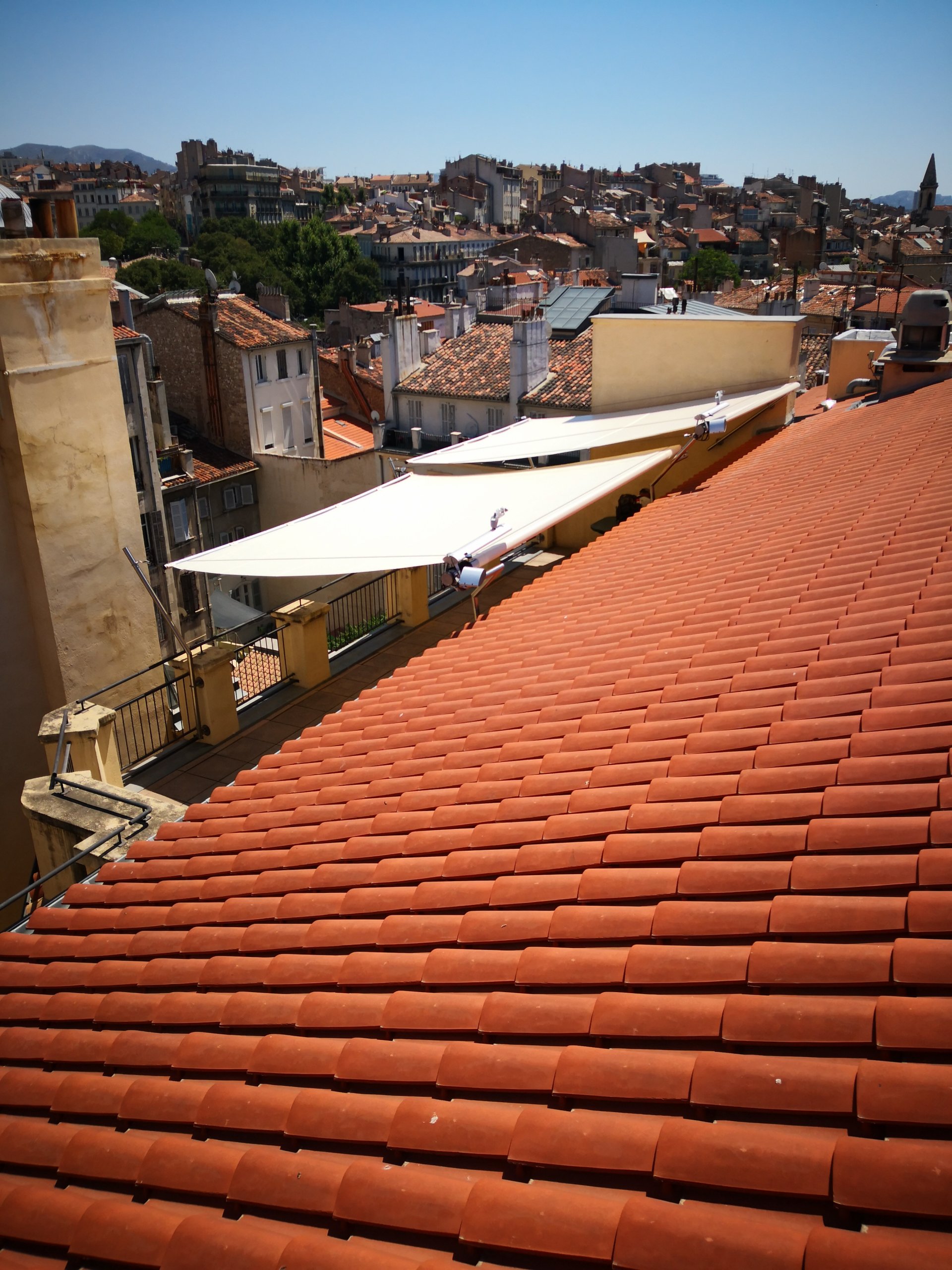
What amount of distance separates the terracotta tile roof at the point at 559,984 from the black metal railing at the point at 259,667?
18.3 ft

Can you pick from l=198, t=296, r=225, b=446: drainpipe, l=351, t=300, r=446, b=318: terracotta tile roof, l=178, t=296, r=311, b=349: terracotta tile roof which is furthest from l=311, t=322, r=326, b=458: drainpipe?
l=351, t=300, r=446, b=318: terracotta tile roof

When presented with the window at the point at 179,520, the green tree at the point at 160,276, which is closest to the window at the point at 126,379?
the window at the point at 179,520

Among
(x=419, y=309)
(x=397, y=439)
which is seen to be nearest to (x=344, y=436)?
(x=397, y=439)

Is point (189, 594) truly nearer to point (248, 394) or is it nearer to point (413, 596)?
point (248, 394)

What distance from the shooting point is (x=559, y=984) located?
3287 mm

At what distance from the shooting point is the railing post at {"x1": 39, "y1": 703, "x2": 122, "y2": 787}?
29.9 ft

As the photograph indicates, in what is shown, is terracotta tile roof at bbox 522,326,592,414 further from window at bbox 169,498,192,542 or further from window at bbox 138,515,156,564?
window at bbox 138,515,156,564

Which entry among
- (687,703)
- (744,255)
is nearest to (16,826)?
(687,703)

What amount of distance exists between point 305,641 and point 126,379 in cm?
1981

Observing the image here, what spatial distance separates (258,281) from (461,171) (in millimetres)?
82025

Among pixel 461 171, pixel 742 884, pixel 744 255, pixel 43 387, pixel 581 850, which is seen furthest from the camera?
pixel 461 171

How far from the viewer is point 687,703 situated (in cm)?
516

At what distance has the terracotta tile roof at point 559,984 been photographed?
238 centimetres

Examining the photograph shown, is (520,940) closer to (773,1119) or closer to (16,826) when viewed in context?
(773,1119)
